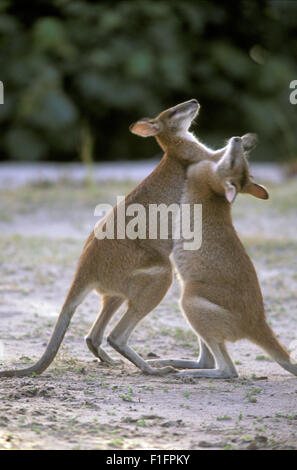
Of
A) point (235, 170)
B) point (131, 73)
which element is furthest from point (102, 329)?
point (131, 73)

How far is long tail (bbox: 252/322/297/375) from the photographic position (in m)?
4.63

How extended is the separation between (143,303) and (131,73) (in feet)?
37.6

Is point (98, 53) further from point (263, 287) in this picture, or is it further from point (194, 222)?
point (194, 222)

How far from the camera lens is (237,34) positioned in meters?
17.4

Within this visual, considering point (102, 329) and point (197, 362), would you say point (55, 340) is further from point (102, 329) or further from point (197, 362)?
point (197, 362)

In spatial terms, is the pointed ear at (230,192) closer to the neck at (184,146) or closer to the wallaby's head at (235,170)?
the wallaby's head at (235,170)

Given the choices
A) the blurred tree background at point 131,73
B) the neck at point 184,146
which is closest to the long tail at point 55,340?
the neck at point 184,146

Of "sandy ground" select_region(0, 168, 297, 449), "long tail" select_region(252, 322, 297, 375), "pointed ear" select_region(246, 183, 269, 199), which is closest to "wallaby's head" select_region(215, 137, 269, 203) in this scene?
"pointed ear" select_region(246, 183, 269, 199)

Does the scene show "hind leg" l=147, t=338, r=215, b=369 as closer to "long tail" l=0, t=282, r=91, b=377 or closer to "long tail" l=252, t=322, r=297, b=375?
"long tail" l=252, t=322, r=297, b=375

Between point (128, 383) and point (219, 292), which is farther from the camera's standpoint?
point (219, 292)

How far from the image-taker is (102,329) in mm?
5004

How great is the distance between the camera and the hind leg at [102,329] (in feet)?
16.4

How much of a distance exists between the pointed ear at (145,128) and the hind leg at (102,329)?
1.23 meters
